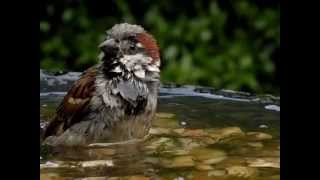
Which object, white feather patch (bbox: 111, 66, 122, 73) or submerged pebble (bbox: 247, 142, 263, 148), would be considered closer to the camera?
white feather patch (bbox: 111, 66, 122, 73)

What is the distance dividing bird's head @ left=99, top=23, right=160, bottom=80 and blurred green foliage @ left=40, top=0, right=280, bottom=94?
7.68 ft

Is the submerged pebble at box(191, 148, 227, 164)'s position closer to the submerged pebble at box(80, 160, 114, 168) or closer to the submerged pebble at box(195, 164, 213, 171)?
the submerged pebble at box(195, 164, 213, 171)

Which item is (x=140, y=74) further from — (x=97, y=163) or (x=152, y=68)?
(x=97, y=163)

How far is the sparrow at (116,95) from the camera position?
6.98 ft

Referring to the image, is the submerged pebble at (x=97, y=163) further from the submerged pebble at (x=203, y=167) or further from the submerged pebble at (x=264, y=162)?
the submerged pebble at (x=264, y=162)

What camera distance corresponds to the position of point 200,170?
2037mm

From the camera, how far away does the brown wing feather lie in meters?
2.17

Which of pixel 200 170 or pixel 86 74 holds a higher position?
pixel 86 74

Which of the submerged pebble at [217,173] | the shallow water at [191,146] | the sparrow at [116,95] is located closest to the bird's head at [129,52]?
the sparrow at [116,95]

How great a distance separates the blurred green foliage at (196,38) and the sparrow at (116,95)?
2.33 meters

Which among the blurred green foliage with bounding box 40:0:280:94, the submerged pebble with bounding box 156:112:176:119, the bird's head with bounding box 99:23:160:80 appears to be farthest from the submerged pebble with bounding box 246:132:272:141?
the blurred green foliage with bounding box 40:0:280:94
